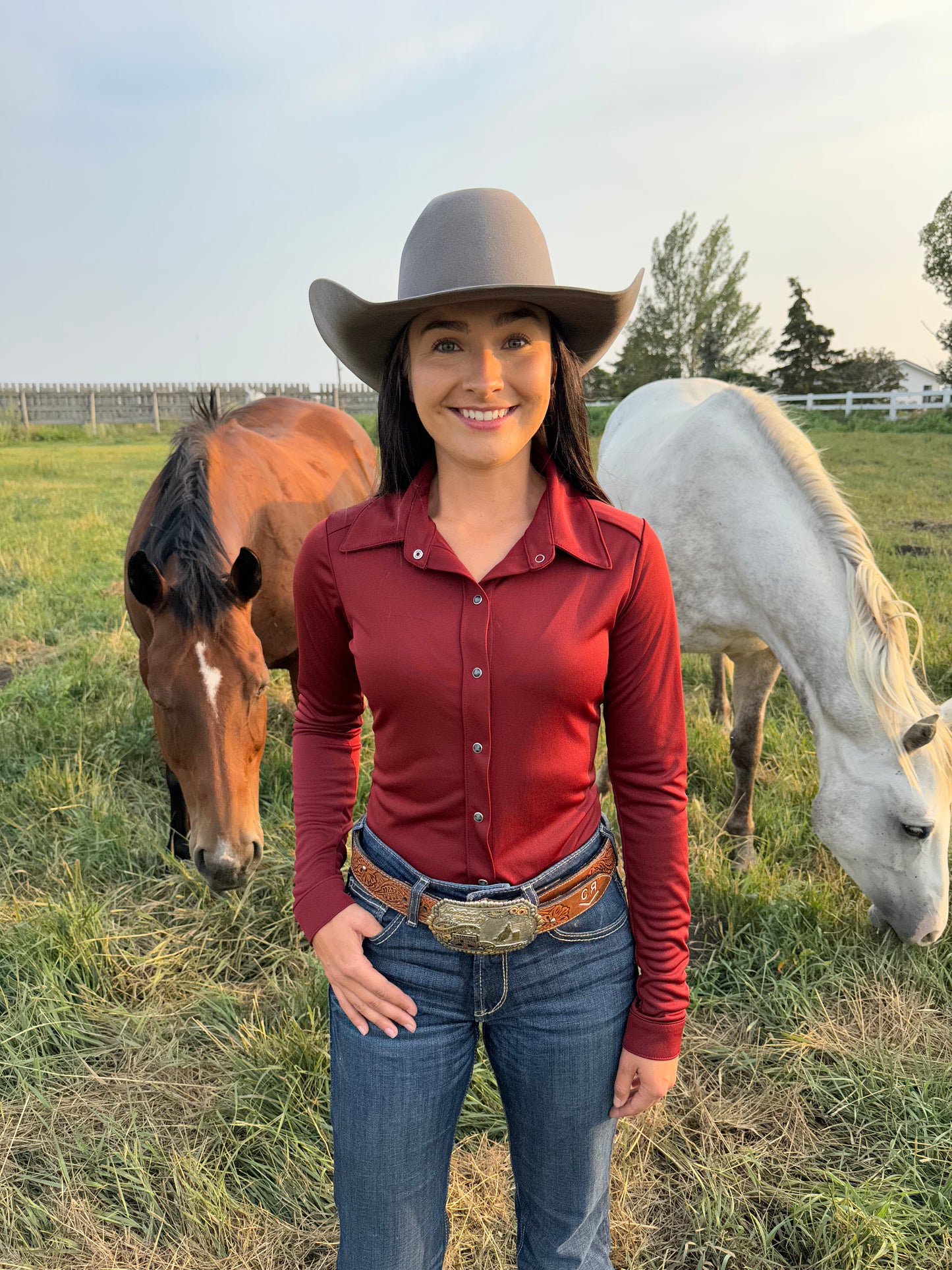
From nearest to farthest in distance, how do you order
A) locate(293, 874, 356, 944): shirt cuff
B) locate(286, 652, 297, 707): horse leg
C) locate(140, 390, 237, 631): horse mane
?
locate(293, 874, 356, 944): shirt cuff
locate(140, 390, 237, 631): horse mane
locate(286, 652, 297, 707): horse leg

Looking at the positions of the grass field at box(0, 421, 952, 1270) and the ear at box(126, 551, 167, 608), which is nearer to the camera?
the grass field at box(0, 421, 952, 1270)

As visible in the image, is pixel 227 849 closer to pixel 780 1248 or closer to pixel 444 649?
pixel 444 649

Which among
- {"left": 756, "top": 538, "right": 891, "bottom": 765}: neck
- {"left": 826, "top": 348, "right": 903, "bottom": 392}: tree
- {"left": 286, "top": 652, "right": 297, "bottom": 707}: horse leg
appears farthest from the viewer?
{"left": 826, "top": 348, "right": 903, "bottom": 392}: tree

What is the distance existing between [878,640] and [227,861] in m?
2.23

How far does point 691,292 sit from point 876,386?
10052 millimetres

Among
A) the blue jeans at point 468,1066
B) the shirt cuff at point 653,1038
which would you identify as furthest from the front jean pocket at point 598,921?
the shirt cuff at point 653,1038

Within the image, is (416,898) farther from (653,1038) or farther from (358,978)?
(653,1038)

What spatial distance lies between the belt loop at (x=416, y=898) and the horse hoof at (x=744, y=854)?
2.43 meters

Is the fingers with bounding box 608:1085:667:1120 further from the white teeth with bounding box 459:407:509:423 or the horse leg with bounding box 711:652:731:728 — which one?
the horse leg with bounding box 711:652:731:728

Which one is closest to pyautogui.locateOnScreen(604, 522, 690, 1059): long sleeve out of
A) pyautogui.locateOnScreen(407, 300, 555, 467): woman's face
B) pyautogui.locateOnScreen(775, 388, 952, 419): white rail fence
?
pyautogui.locateOnScreen(407, 300, 555, 467): woman's face

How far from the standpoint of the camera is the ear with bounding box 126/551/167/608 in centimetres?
236

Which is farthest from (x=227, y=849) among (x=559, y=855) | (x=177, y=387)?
(x=177, y=387)

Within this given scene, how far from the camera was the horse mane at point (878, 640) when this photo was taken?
253 cm

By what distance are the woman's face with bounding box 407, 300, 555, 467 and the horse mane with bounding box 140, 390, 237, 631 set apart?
58.4 inches
